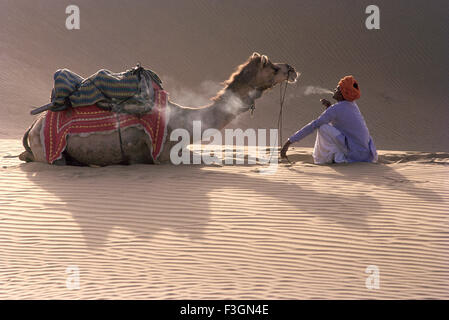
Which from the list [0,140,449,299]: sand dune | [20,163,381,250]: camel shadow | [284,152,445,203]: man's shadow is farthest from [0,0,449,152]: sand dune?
[0,140,449,299]: sand dune

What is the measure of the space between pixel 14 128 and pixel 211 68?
10676 mm

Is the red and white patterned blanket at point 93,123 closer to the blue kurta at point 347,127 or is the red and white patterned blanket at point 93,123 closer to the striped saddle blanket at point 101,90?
the striped saddle blanket at point 101,90

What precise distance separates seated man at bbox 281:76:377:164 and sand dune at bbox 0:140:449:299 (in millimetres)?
352

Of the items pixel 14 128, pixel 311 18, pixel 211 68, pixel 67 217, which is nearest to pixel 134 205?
pixel 67 217

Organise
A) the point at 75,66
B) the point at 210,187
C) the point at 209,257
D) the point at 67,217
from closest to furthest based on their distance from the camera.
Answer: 1. the point at 209,257
2. the point at 67,217
3. the point at 210,187
4. the point at 75,66

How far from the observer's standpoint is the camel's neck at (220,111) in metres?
8.35

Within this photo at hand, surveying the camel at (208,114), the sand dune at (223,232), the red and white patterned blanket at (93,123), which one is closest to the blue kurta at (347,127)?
the sand dune at (223,232)

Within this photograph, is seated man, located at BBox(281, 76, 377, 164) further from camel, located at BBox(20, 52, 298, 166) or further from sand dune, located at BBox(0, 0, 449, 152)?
sand dune, located at BBox(0, 0, 449, 152)

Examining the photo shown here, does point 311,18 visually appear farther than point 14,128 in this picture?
Yes

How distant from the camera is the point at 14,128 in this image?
55.3 ft

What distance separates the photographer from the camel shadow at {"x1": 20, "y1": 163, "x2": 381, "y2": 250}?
5812 mm

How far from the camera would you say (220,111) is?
8430 millimetres

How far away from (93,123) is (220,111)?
183 cm

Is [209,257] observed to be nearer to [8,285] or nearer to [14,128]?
[8,285]
